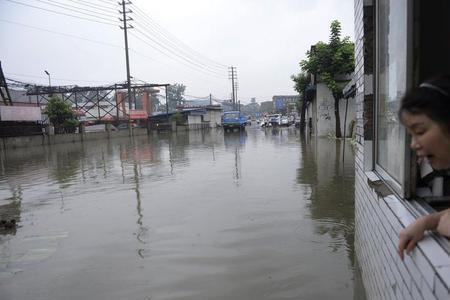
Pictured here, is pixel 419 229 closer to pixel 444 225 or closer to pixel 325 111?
pixel 444 225

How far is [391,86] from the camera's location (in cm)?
310

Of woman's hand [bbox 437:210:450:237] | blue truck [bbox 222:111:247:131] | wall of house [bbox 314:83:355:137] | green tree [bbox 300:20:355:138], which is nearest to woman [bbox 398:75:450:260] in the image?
woman's hand [bbox 437:210:450:237]

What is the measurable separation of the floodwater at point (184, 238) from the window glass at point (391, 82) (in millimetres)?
1544

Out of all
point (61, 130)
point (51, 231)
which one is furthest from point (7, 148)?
point (51, 231)

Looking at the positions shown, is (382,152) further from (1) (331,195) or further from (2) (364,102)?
(1) (331,195)

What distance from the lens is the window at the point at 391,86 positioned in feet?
8.42

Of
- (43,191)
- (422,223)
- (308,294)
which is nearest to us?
(422,223)

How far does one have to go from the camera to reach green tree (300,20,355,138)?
22300mm

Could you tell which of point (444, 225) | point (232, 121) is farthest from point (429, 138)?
point (232, 121)

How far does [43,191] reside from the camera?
1003 cm

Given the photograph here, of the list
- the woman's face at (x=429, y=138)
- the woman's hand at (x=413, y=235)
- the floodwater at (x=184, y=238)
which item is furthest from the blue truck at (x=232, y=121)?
the woman's face at (x=429, y=138)

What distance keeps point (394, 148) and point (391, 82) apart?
51 cm

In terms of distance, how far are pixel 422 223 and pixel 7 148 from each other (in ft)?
92.8

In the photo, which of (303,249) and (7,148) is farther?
(7,148)
